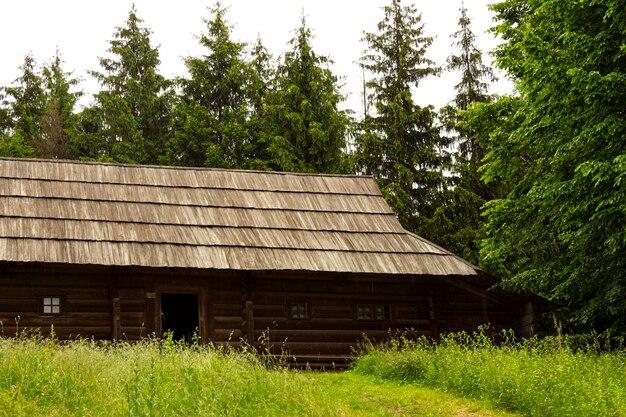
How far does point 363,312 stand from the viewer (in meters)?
20.3

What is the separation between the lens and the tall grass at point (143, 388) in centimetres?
1088

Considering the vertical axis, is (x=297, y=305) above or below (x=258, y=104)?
below

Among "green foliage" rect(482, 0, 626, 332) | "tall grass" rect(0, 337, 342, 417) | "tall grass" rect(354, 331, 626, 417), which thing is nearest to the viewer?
"tall grass" rect(0, 337, 342, 417)

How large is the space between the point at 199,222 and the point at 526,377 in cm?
898

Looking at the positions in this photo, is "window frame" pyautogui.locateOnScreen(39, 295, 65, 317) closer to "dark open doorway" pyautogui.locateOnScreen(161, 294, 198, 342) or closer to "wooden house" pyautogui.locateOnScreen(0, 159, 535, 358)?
"wooden house" pyautogui.locateOnScreen(0, 159, 535, 358)

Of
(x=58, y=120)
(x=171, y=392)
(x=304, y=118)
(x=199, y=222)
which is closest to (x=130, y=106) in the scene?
(x=58, y=120)

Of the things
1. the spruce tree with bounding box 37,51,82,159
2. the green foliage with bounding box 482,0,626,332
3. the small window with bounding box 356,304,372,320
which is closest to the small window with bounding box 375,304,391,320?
the small window with bounding box 356,304,372,320

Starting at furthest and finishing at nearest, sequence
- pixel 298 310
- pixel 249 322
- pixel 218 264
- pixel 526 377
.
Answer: pixel 298 310 → pixel 249 322 → pixel 218 264 → pixel 526 377

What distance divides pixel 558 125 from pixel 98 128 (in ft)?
78.9

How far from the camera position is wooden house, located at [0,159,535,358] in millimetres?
18359

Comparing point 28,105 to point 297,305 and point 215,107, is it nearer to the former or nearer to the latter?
point 215,107

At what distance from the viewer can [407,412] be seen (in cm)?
1284

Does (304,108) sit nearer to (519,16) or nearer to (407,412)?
(519,16)

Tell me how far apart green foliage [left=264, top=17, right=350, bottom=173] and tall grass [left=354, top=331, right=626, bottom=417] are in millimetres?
16112
